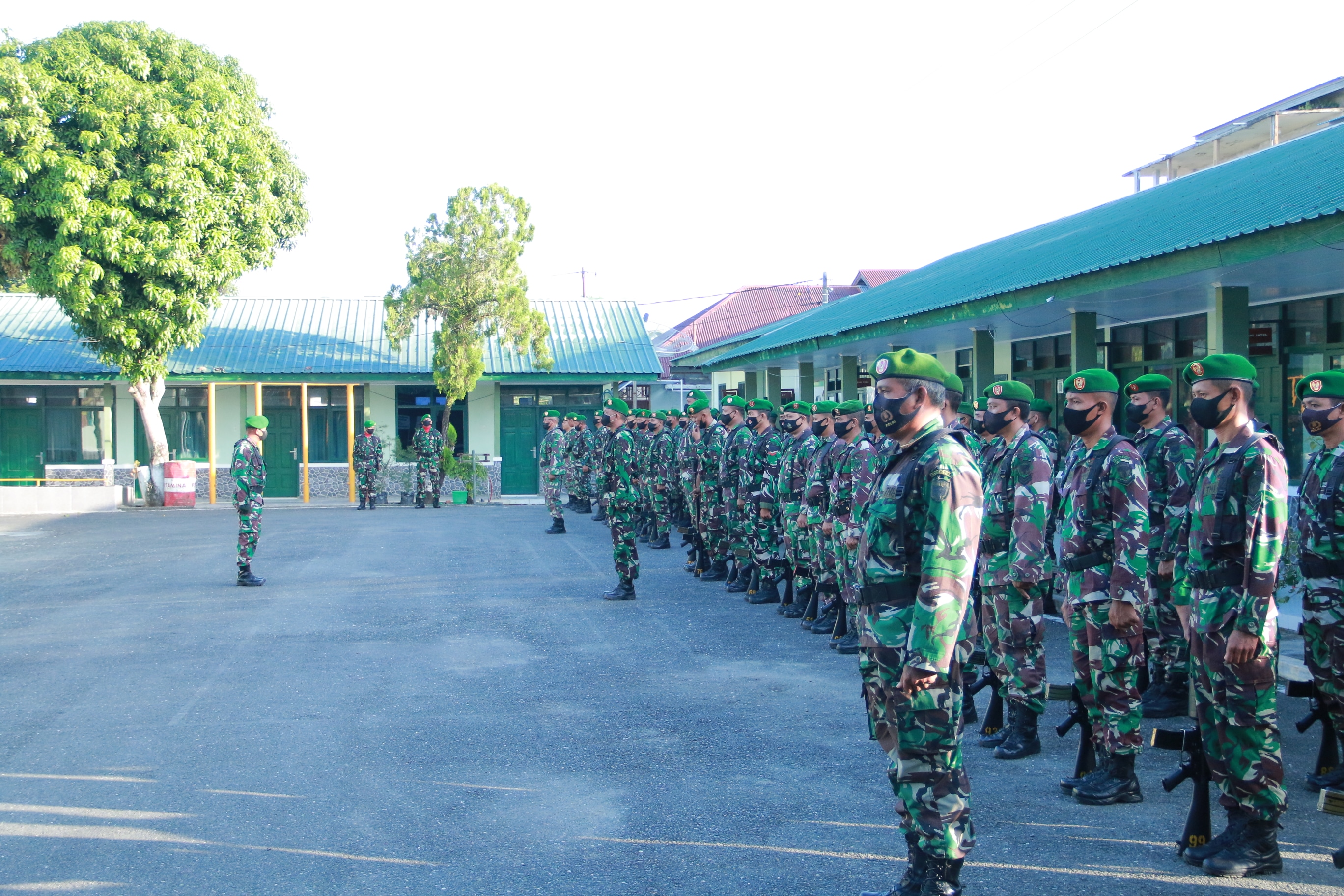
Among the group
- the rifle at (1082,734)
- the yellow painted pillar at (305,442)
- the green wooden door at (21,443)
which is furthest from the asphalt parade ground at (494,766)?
the green wooden door at (21,443)

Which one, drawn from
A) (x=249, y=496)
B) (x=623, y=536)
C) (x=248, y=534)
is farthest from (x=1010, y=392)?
(x=248, y=534)

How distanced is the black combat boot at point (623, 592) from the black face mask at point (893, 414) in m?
6.83

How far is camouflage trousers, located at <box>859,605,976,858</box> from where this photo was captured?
3.71m

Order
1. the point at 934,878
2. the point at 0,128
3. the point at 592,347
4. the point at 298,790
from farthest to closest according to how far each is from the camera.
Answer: the point at 592,347, the point at 0,128, the point at 298,790, the point at 934,878

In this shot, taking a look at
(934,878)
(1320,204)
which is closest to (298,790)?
(934,878)

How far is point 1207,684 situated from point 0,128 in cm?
2230

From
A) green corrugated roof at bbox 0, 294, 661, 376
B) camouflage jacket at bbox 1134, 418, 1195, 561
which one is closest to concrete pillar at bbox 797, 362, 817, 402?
green corrugated roof at bbox 0, 294, 661, 376

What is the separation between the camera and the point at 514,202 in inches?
973

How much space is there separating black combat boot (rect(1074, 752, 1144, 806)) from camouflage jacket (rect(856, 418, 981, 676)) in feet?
5.75

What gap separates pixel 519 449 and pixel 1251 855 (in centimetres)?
2460

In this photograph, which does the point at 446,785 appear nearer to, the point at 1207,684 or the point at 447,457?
the point at 1207,684

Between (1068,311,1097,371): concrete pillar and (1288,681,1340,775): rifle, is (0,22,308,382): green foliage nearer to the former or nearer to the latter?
(1068,311,1097,371): concrete pillar

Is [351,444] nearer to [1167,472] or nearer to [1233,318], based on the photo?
[1233,318]

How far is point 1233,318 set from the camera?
977 centimetres
